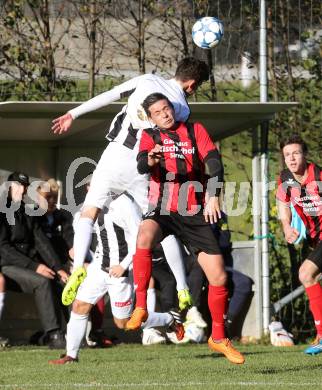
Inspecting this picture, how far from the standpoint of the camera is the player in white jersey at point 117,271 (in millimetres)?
9572

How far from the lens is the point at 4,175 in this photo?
12.9 metres

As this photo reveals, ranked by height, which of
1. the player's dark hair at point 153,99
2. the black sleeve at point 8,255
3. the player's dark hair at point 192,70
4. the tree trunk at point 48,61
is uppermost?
the tree trunk at point 48,61

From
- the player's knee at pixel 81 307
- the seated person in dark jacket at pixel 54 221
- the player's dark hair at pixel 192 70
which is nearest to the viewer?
the player's dark hair at pixel 192 70

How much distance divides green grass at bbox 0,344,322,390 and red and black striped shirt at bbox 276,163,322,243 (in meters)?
1.24

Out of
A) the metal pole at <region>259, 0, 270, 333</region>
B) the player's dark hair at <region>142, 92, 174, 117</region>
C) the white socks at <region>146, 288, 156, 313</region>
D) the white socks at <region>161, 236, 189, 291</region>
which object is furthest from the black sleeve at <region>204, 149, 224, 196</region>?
the metal pole at <region>259, 0, 270, 333</region>

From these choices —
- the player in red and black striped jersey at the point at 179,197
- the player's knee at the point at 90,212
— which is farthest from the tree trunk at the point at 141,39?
the player in red and black striped jersey at the point at 179,197

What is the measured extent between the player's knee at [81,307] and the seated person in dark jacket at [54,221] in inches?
98.6

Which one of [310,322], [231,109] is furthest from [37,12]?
[310,322]

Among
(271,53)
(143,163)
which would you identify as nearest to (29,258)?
(271,53)

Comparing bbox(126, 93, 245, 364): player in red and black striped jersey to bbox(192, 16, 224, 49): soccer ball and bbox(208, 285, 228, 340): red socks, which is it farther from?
bbox(192, 16, 224, 49): soccer ball

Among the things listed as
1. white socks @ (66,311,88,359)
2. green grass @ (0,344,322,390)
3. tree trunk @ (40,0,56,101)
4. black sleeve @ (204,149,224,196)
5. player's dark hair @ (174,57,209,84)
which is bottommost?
green grass @ (0,344,322,390)

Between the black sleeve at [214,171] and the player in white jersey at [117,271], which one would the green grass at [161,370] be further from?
the black sleeve at [214,171]

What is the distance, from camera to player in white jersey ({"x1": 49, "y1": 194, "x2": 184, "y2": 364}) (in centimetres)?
957

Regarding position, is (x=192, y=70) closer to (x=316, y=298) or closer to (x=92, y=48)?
(x=316, y=298)
